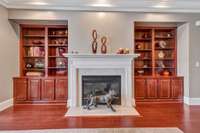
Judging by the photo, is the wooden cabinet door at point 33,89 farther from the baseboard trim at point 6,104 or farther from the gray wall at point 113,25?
the gray wall at point 113,25

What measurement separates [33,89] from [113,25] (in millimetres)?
2940

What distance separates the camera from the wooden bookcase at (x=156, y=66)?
6621 mm

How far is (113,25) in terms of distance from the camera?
628cm

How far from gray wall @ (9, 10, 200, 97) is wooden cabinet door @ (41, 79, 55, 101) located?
1.18 metres

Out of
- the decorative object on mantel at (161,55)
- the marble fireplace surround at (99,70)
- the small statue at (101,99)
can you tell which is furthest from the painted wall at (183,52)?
→ the small statue at (101,99)

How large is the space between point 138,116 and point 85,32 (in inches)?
107

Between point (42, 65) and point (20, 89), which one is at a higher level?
point (42, 65)

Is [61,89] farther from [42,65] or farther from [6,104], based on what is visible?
[6,104]

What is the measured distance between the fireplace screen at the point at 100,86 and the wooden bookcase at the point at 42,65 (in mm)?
660

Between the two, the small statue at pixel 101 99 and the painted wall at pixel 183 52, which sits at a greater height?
the painted wall at pixel 183 52

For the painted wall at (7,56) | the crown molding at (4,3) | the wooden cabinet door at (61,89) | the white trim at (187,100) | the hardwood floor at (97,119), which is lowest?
the hardwood floor at (97,119)

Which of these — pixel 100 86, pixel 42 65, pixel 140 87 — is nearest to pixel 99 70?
pixel 100 86

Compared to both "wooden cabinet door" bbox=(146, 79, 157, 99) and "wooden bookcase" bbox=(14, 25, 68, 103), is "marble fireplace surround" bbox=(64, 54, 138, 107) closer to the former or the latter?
"wooden bookcase" bbox=(14, 25, 68, 103)

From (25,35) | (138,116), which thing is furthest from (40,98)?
(138,116)
